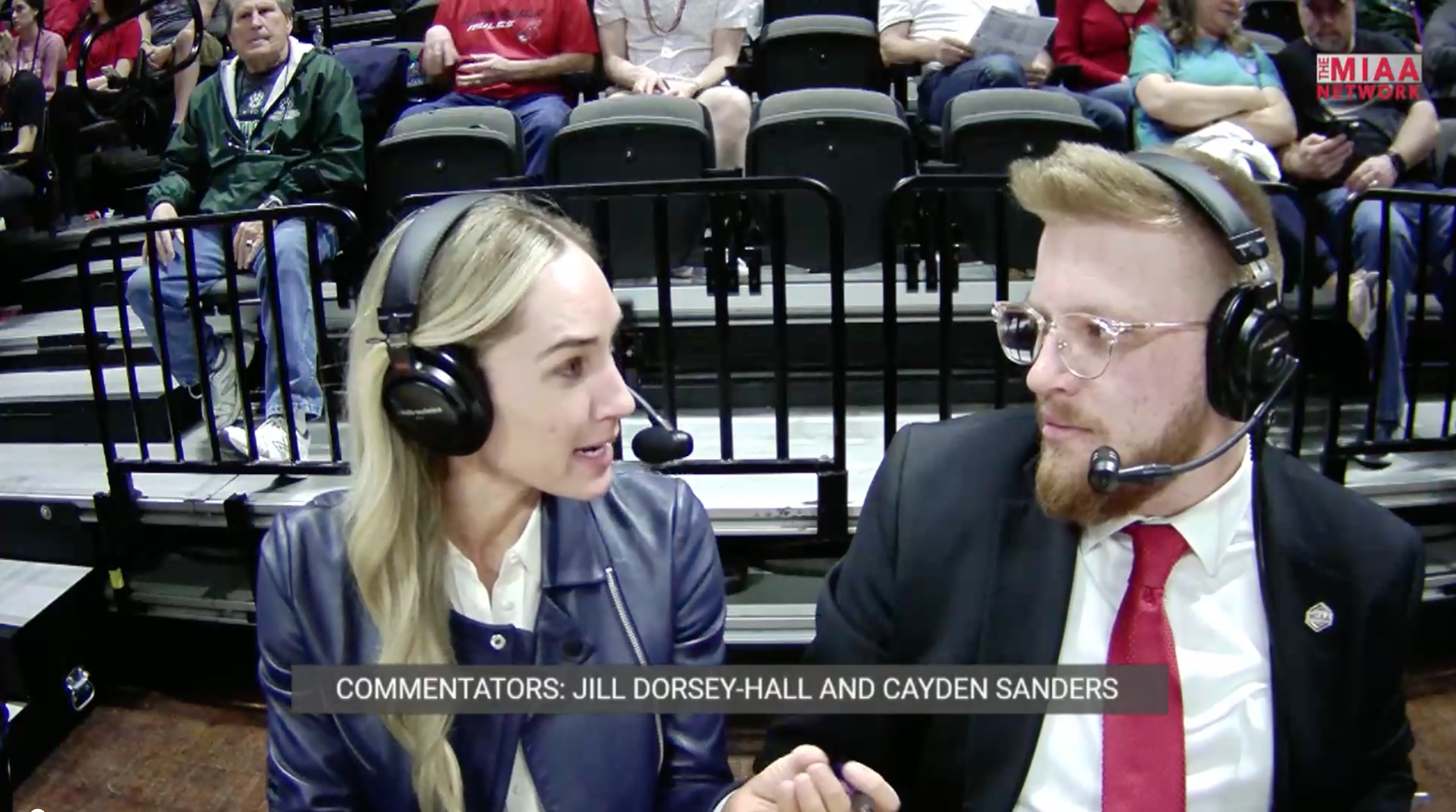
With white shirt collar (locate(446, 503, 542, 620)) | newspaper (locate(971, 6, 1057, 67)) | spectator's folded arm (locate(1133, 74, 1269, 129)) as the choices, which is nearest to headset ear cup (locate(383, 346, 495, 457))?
white shirt collar (locate(446, 503, 542, 620))

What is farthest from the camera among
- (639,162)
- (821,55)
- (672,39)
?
(821,55)

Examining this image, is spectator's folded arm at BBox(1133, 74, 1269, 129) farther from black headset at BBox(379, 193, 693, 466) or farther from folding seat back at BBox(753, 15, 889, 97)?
black headset at BBox(379, 193, 693, 466)

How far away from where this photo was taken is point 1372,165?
3.19 m

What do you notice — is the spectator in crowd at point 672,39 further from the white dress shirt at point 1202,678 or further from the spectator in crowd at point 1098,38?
the white dress shirt at point 1202,678

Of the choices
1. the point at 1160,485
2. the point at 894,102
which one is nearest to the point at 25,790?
the point at 1160,485

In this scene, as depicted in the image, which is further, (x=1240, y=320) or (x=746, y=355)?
(x=746, y=355)

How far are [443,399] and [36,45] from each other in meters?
5.80

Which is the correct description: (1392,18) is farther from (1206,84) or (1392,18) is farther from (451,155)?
(451,155)

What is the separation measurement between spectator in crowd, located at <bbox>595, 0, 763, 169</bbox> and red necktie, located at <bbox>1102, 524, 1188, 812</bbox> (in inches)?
122

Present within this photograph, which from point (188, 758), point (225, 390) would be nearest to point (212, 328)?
point (225, 390)

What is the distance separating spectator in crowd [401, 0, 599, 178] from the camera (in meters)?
3.99

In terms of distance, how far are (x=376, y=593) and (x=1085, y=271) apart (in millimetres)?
817

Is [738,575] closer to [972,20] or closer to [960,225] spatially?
[960,225]

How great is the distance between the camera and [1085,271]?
1.09 metres
